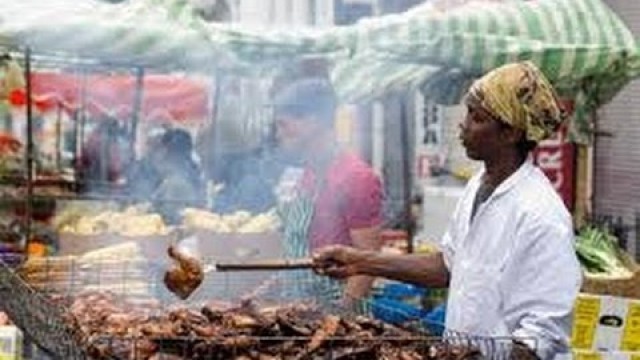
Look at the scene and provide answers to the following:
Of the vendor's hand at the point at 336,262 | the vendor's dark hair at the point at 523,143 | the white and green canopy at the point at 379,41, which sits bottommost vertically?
the vendor's hand at the point at 336,262

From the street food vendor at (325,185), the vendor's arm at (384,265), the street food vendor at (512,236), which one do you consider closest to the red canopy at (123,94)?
the street food vendor at (325,185)

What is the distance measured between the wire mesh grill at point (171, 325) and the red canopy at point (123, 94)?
580 cm

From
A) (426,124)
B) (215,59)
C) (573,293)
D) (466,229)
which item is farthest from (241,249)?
(426,124)

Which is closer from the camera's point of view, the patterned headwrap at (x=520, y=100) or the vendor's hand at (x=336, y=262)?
the patterned headwrap at (x=520, y=100)

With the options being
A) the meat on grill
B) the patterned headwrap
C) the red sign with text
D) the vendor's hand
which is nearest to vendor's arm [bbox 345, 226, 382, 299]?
the vendor's hand

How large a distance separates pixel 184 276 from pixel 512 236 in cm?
122

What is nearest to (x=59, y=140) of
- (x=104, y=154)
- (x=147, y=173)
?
(x=104, y=154)

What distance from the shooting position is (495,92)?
428 centimetres

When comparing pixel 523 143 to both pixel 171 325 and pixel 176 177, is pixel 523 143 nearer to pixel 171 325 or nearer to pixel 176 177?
pixel 171 325

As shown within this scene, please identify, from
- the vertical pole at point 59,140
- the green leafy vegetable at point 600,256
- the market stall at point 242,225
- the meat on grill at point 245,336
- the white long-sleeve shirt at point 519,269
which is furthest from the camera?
the vertical pole at point 59,140

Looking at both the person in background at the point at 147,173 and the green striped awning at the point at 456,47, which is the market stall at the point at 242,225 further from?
the person in background at the point at 147,173

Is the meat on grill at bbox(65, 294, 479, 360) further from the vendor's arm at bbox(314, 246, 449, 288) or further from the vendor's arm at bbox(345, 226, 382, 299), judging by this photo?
the vendor's arm at bbox(345, 226, 382, 299)

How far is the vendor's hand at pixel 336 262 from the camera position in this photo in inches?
180

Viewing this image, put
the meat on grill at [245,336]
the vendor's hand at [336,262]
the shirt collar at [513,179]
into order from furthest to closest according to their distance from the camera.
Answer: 1. the vendor's hand at [336,262]
2. the shirt collar at [513,179]
3. the meat on grill at [245,336]
